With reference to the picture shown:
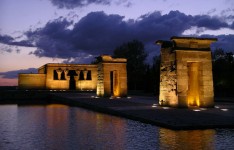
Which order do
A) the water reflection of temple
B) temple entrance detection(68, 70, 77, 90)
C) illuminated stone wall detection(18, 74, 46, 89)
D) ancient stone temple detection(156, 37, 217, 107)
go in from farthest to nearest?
temple entrance detection(68, 70, 77, 90)
illuminated stone wall detection(18, 74, 46, 89)
ancient stone temple detection(156, 37, 217, 107)
the water reflection of temple

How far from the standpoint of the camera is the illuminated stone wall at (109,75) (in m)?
27.3

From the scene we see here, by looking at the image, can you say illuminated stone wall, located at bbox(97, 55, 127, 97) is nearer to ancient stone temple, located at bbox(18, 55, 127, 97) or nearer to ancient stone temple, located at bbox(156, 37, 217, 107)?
ancient stone temple, located at bbox(156, 37, 217, 107)

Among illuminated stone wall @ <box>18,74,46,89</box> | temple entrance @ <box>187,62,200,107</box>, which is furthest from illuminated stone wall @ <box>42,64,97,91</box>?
temple entrance @ <box>187,62,200,107</box>

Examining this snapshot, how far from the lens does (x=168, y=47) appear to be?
16781 millimetres

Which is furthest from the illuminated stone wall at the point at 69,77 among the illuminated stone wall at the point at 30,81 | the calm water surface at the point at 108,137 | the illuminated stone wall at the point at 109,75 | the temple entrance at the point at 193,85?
the calm water surface at the point at 108,137

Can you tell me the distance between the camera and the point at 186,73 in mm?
16172

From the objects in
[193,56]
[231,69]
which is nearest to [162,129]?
[193,56]

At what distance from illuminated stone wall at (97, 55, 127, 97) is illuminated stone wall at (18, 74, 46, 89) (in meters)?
18.7

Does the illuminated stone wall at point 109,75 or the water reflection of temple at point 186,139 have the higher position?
the illuminated stone wall at point 109,75

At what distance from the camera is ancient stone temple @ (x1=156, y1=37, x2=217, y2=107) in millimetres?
16016

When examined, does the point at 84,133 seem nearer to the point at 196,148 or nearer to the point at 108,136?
the point at 108,136

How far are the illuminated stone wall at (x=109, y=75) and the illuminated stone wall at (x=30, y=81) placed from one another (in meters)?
18.7

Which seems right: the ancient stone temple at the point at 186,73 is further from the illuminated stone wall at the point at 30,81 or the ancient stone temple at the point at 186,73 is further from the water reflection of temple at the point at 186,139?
the illuminated stone wall at the point at 30,81

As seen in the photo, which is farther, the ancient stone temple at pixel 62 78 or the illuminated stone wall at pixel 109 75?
the ancient stone temple at pixel 62 78
